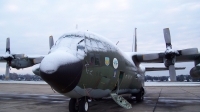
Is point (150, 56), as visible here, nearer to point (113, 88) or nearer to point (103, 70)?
point (113, 88)

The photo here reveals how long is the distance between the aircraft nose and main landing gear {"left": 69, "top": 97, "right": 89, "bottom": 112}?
1.04 meters

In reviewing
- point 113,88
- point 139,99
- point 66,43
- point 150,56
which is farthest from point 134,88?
point 66,43

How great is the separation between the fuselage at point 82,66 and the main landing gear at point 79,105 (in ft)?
0.96

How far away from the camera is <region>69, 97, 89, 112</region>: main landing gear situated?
6922 millimetres

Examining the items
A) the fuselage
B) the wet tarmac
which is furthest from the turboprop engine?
the fuselage

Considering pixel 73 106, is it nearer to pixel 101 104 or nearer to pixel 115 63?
pixel 115 63

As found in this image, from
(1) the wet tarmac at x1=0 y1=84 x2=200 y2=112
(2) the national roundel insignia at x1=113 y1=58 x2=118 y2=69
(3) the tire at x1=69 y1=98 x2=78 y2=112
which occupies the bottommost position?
(1) the wet tarmac at x1=0 y1=84 x2=200 y2=112

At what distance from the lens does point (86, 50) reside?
6973 mm

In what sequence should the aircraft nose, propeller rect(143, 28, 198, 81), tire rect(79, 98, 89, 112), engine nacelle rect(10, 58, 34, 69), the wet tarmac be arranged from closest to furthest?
the aircraft nose → tire rect(79, 98, 89, 112) → the wet tarmac → propeller rect(143, 28, 198, 81) → engine nacelle rect(10, 58, 34, 69)

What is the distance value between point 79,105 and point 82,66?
1.60 m

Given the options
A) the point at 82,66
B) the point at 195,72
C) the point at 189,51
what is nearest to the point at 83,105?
the point at 82,66

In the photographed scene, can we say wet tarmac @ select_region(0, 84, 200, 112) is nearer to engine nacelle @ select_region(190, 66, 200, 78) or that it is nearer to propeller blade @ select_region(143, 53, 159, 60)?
engine nacelle @ select_region(190, 66, 200, 78)

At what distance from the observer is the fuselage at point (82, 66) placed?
570 centimetres

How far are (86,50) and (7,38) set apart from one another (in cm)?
1361
